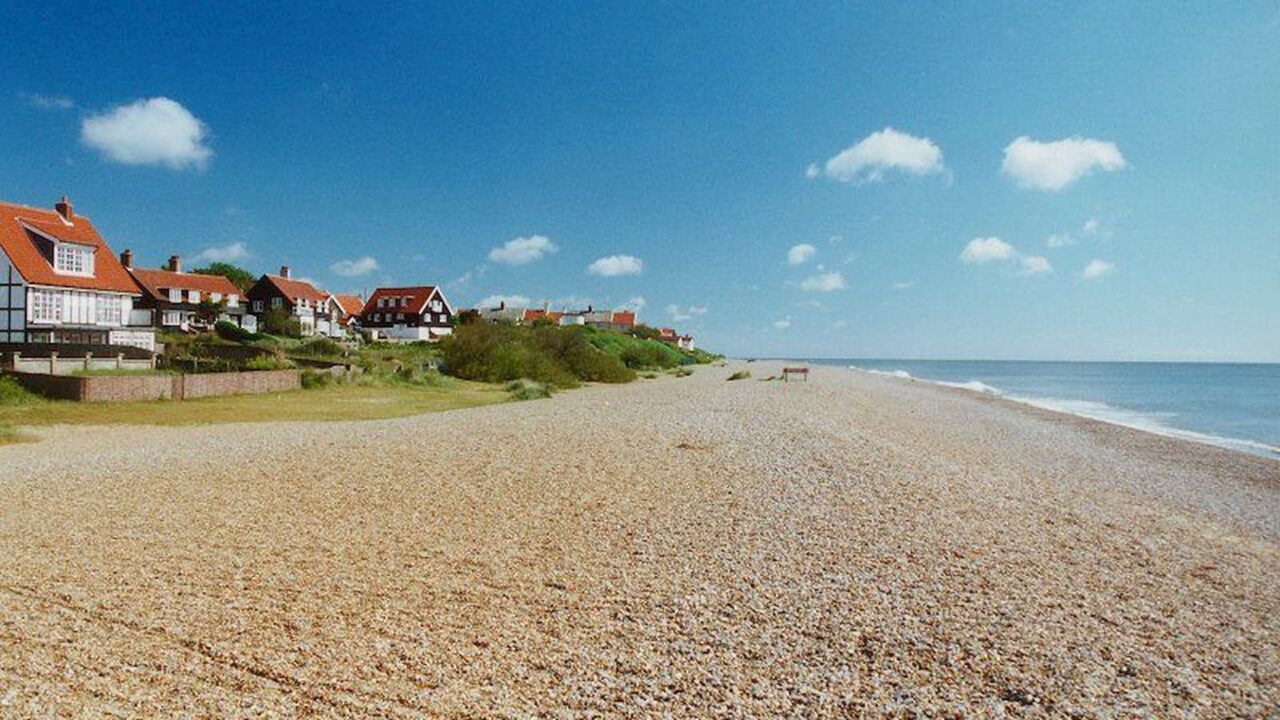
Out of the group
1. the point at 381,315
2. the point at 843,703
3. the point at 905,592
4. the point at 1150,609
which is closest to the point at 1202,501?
the point at 1150,609

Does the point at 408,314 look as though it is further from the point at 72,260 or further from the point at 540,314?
the point at 72,260

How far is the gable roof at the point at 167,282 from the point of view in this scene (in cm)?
5988

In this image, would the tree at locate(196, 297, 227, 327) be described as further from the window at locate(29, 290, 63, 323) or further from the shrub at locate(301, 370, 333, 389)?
the shrub at locate(301, 370, 333, 389)

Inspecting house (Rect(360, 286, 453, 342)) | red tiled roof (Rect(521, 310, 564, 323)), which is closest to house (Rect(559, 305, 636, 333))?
red tiled roof (Rect(521, 310, 564, 323))

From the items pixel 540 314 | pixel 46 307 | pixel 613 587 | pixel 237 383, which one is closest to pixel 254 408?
pixel 237 383

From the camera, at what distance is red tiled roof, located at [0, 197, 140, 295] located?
33.4 m

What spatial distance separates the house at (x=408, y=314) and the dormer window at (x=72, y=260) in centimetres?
4082

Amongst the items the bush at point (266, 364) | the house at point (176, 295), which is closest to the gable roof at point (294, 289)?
the house at point (176, 295)

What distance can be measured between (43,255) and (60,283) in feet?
5.93

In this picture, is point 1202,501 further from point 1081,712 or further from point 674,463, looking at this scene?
point 1081,712

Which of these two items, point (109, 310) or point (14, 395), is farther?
point (109, 310)

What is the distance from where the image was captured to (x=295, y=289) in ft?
237

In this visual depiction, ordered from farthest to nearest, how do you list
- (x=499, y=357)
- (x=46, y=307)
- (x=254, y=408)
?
1. (x=499, y=357)
2. (x=46, y=307)
3. (x=254, y=408)

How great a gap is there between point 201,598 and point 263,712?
7.74 feet
